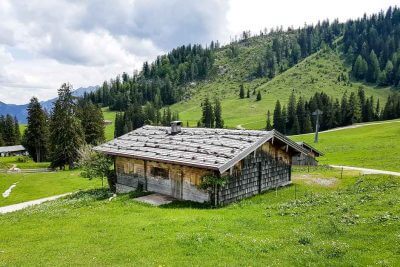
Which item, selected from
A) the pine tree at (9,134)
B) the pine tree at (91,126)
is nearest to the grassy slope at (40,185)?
the pine tree at (91,126)

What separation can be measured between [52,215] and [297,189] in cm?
1930

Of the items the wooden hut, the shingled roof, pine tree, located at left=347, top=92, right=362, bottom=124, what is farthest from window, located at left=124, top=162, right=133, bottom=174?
pine tree, located at left=347, top=92, right=362, bottom=124

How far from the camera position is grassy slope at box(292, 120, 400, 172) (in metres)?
57.9

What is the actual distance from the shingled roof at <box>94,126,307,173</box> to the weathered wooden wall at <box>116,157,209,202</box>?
1.07 m

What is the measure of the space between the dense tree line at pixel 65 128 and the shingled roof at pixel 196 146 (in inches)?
1864

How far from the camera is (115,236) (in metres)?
18.0

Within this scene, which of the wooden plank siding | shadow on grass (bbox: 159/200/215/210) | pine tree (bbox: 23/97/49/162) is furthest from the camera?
pine tree (bbox: 23/97/49/162)

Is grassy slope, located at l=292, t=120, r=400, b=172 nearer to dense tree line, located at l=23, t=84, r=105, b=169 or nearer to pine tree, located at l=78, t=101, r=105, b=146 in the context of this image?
dense tree line, located at l=23, t=84, r=105, b=169

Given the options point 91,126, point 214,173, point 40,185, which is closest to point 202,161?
point 214,173

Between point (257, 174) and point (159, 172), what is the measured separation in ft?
26.1

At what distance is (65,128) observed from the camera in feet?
266

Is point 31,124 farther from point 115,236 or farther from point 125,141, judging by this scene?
point 115,236

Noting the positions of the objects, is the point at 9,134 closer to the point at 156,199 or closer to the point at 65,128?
the point at 65,128

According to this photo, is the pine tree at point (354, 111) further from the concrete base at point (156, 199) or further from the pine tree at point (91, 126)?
the concrete base at point (156, 199)
